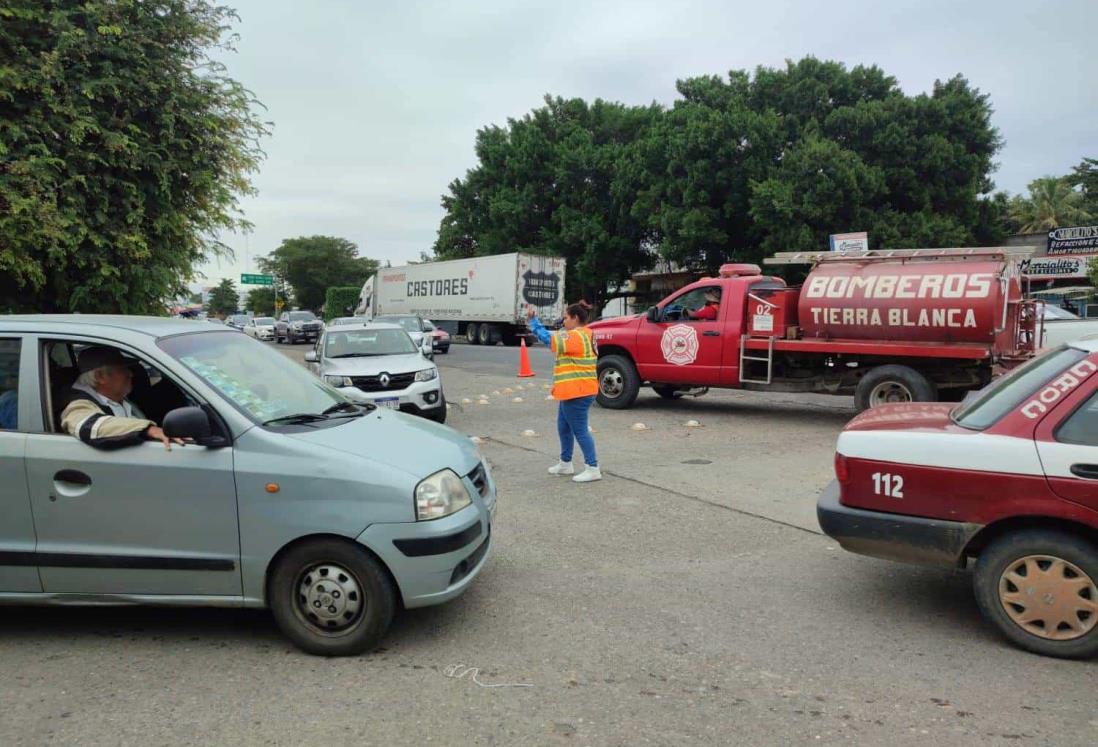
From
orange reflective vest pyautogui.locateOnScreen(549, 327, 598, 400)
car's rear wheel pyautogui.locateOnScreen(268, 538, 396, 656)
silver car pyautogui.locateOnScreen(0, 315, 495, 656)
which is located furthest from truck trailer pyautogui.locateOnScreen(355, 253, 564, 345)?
car's rear wheel pyautogui.locateOnScreen(268, 538, 396, 656)

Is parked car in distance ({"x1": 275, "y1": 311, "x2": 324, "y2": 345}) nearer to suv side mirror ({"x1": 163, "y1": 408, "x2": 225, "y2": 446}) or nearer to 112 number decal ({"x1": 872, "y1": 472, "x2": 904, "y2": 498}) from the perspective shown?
suv side mirror ({"x1": 163, "y1": 408, "x2": 225, "y2": 446})

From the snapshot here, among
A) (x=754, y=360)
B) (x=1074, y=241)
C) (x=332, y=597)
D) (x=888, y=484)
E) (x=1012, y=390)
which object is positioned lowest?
(x=332, y=597)

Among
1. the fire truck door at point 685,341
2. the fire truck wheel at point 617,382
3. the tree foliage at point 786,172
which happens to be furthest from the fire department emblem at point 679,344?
the tree foliage at point 786,172

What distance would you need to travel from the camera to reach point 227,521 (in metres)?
3.77

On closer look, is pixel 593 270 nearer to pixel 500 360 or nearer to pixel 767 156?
pixel 767 156

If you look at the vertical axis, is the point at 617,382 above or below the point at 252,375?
below

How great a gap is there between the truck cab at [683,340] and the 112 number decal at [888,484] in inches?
296

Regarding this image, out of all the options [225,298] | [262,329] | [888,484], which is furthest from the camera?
[225,298]

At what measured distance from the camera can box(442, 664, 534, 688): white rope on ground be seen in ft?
11.6

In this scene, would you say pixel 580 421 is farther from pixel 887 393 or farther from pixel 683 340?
pixel 887 393

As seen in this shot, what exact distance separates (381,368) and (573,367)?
13.5ft

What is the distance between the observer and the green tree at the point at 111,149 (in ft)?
26.5

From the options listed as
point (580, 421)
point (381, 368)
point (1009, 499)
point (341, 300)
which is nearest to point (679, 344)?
point (381, 368)

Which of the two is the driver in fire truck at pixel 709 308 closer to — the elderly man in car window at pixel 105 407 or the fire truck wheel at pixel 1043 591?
the fire truck wheel at pixel 1043 591
